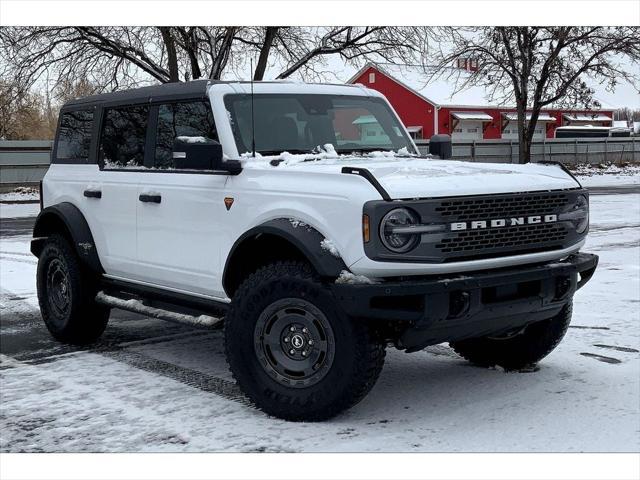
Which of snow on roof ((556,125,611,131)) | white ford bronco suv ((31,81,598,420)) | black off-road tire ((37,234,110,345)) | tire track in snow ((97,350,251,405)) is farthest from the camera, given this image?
snow on roof ((556,125,611,131))

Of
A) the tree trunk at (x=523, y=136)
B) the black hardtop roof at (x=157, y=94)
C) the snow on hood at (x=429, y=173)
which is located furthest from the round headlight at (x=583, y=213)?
the tree trunk at (x=523, y=136)

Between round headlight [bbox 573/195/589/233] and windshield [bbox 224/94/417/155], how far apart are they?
1.46 metres

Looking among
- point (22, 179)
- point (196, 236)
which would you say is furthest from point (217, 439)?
point (22, 179)

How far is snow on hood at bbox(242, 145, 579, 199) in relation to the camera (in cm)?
463

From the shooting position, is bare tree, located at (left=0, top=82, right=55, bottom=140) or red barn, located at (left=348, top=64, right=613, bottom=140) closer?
bare tree, located at (left=0, top=82, right=55, bottom=140)

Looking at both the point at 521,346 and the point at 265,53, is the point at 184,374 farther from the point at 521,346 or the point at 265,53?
the point at 265,53

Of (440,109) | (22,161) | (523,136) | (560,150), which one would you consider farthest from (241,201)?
(440,109)

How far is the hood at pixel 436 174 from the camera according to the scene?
4.62 meters

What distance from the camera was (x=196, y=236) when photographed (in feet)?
18.6

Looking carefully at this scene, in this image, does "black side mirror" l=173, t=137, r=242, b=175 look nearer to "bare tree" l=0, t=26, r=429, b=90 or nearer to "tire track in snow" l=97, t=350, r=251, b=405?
"tire track in snow" l=97, t=350, r=251, b=405

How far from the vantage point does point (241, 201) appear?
17.4 ft

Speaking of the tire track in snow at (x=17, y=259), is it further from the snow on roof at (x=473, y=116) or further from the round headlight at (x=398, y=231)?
the snow on roof at (x=473, y=116)

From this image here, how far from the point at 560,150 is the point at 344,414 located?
3878cm

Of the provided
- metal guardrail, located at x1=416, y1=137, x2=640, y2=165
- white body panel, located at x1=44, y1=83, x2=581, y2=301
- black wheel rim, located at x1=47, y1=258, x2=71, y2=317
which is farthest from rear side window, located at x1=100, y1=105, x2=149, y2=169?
metal guardrail, located at x1=416, y1=137, x2=640, y2=165
